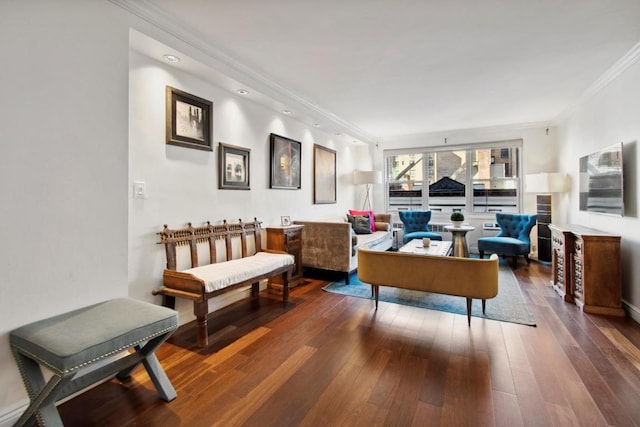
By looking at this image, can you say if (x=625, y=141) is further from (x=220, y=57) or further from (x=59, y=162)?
(x=59, y=162)

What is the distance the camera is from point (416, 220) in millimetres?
6168

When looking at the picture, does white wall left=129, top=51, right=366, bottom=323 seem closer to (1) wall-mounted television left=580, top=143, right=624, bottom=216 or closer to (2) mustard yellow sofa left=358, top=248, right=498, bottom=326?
(2) mustard yellow sofa left=358, top=248, right=498, bottom=326

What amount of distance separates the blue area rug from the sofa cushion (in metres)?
1.47

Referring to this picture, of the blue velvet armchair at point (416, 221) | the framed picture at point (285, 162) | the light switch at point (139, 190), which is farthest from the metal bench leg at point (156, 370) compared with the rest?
the blue velvet armchair at point (416, 221)

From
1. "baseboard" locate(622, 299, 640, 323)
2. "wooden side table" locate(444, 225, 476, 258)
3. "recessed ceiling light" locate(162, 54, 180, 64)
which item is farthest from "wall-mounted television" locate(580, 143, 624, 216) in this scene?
"recessed ceiling light" locate(162, 54, 180, 64)

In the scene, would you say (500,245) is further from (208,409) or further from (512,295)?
(208,409)

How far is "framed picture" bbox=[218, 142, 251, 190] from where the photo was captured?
3369 mm

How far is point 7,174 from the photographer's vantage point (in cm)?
157

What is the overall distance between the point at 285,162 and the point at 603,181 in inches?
155

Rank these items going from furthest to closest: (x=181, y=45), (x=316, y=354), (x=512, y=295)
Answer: (x=512, y=295) → (x=181, y=45) → (x=316, y=354)

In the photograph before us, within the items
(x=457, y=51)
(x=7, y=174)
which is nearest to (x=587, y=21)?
(x=457, y=51)

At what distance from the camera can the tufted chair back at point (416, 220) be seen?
614cm

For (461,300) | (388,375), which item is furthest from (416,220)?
(388,375)

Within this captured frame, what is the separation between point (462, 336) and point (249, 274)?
1.99 metres
